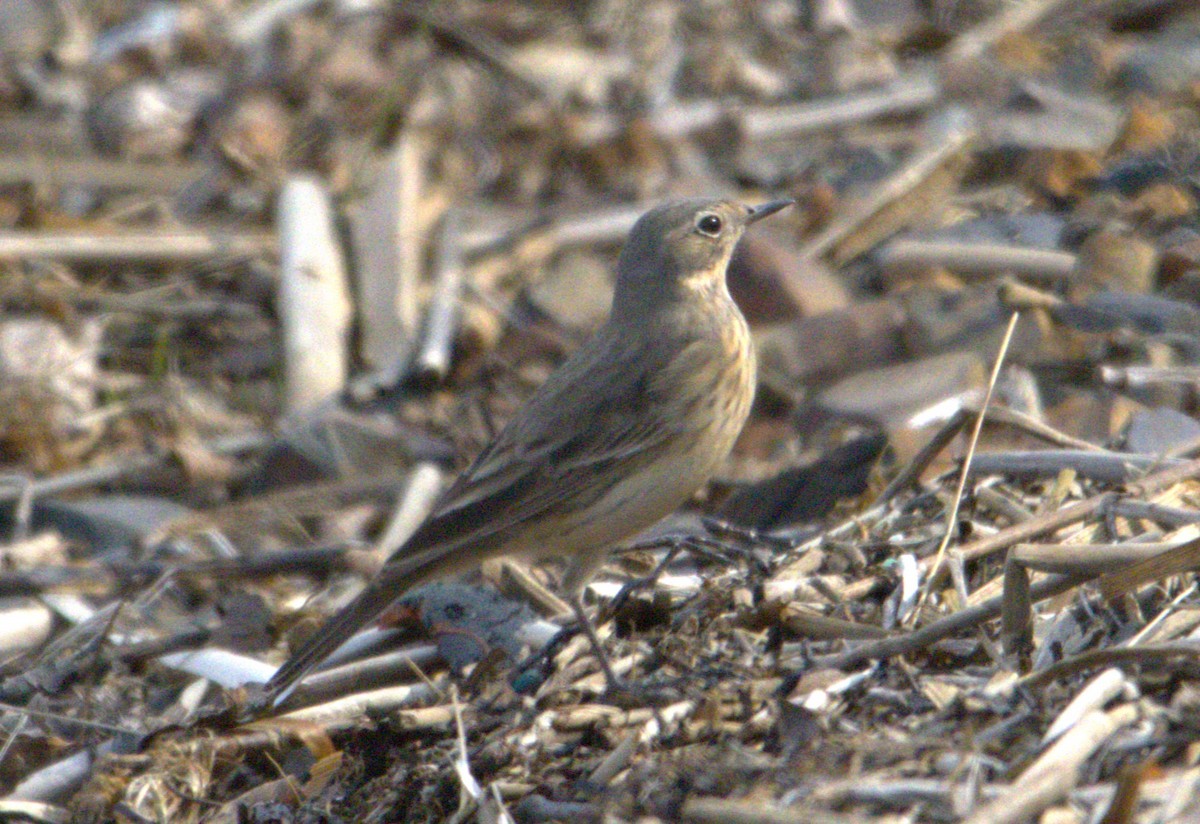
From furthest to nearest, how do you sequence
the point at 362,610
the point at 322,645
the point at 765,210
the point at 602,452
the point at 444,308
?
the point at 444,308, the point at 765,210, the point at 602,452, the point at 362,610, the point at 322,645

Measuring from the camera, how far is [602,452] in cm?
566

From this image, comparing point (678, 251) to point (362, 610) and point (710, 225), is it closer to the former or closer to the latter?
point (710, 225)

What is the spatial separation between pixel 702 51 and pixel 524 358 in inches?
131

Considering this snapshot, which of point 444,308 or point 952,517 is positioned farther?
point 444,308

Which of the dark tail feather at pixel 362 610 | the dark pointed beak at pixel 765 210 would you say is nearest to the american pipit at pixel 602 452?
the dark tail feather at pixel 362 610

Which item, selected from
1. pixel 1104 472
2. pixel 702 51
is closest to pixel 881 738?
pixel 1104 472

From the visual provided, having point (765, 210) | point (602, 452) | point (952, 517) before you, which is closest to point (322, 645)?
point (602, 452)

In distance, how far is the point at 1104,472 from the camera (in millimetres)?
5270

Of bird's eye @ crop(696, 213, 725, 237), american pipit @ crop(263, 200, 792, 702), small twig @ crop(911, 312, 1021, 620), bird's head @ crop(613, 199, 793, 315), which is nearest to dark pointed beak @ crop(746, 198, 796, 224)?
bird's head @ crop(613, 199, 793, 315)

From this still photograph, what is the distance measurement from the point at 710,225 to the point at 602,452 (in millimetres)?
1072

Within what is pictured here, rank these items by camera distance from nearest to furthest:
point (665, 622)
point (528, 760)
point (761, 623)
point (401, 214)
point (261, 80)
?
point (528, 760) < point (761, 623) < point (665, 622) < point (401, 214) < point (261, 80)

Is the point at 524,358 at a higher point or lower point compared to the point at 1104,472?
lower

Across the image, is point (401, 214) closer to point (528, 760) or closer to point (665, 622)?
point (665, 622)

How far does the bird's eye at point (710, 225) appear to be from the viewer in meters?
6.25
